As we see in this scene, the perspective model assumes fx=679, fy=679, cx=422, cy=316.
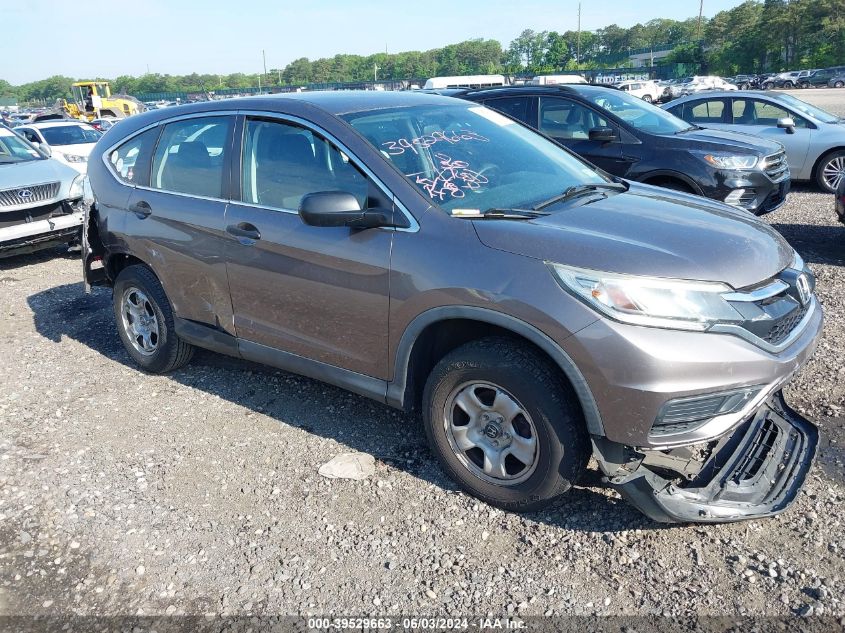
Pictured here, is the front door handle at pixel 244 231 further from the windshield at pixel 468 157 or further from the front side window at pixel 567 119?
the front side window at pixel 567 119

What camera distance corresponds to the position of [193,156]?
4.22 m

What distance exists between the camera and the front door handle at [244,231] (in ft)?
12.2

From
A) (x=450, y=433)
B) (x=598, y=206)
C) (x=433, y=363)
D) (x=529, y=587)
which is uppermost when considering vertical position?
(x=598, y=206)

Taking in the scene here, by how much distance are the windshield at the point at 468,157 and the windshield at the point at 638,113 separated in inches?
166

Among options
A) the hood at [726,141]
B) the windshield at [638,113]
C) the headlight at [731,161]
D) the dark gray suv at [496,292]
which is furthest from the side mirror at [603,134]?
the dark gray suv at [496,292]

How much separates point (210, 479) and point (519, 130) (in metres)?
2.73

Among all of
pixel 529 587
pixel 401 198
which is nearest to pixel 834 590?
pixel 529 587

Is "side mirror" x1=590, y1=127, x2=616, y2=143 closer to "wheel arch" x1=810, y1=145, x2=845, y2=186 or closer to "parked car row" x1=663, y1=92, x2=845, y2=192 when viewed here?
"parked car row" x1=663, y1=92, x2=845, y2=192

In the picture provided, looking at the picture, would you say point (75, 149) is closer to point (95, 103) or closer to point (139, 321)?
point (139, 321)

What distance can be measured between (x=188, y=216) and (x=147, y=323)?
3.72 ft

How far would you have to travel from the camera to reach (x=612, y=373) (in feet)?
8.61

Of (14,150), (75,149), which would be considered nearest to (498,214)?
(14,150)

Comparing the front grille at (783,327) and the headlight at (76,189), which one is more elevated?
the headlight at (76,189)

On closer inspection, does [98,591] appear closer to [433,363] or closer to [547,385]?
[433,363]
